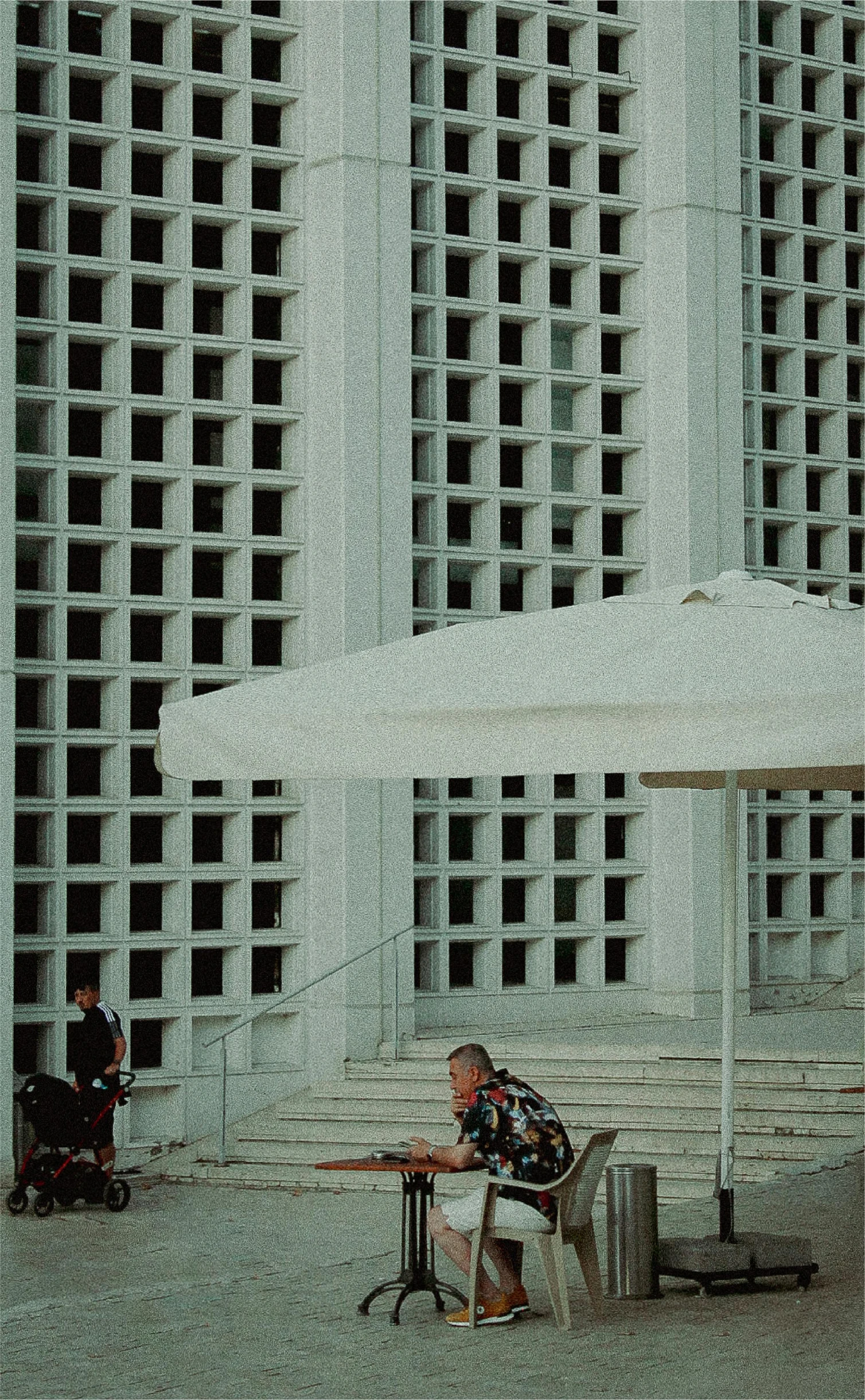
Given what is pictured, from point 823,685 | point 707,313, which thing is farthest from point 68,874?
point 823,685

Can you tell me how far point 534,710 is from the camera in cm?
646

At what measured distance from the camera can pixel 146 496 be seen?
14.7 m

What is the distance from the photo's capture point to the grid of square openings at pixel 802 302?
1672cm

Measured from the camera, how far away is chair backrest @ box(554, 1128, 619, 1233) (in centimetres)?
760

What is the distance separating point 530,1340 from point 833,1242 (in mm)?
2306

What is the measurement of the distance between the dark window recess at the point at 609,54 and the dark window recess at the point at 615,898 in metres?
7.32

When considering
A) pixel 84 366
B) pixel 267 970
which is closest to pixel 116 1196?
pixel 267 970

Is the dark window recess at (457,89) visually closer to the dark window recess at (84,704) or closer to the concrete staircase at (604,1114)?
the dark window recess at (84,704)

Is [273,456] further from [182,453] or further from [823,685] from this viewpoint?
[823,685]

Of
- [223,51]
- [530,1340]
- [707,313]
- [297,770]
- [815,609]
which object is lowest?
[530,1340]

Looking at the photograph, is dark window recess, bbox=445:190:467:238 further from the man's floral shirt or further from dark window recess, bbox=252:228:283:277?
the man's floral shirt

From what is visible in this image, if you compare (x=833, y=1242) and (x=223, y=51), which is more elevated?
(x=223, y=51)

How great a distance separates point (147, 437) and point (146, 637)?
1.61 meters

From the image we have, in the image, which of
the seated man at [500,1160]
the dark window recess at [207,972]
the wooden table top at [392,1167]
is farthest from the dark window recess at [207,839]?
the seated man at [500,1160]
